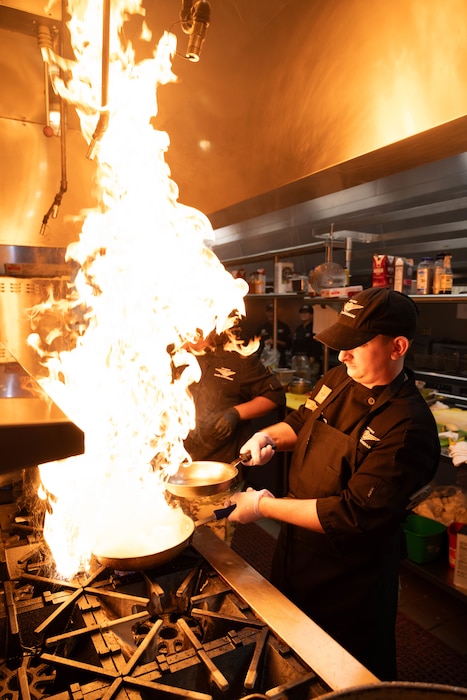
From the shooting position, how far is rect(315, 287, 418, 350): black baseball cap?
5.60ft

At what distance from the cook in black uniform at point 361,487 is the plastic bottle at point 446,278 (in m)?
1.46

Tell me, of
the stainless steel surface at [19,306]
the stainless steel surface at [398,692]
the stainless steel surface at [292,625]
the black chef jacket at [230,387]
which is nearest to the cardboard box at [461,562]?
the black chef jacket at [230,387]

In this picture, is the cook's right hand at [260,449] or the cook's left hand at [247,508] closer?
the cook's left hand at [247,508]

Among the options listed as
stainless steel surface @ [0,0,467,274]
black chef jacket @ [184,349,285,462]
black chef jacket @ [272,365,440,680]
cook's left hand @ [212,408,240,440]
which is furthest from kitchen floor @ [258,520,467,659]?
stainless steel surface @ [0,0,467,274]

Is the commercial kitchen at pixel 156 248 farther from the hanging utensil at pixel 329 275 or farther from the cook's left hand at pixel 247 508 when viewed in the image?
the hanging utensil at pixel 329 275

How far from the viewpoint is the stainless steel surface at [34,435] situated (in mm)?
775

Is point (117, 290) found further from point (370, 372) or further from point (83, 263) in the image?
point (370, 372)

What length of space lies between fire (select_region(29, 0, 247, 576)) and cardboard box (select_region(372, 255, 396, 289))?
124cm

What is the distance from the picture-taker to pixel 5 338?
2846mm

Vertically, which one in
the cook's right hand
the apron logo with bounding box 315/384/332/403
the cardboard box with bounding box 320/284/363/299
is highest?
the cardboard box with bounding box 320/284/363/299

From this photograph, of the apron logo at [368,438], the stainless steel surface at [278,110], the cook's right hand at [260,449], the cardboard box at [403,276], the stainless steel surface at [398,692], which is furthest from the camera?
the cardboard box at [403,276]

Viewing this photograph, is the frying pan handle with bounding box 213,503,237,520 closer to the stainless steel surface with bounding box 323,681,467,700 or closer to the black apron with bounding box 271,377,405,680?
the black apron with bounding box 271,377,405,680

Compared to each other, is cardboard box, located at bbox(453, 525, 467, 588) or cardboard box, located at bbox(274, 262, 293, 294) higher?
cardboard box, located at bbox(274, 262, 293, 294)

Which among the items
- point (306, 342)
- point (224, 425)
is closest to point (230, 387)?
point (224, 425)
